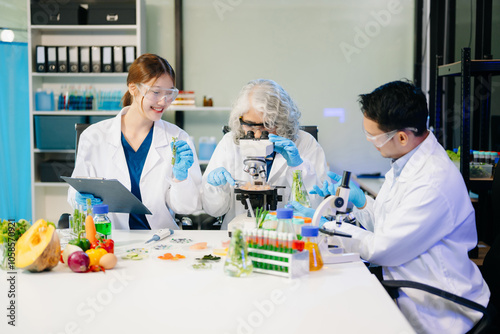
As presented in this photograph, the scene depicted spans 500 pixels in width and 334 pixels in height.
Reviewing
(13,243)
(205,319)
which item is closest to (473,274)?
(205,319)

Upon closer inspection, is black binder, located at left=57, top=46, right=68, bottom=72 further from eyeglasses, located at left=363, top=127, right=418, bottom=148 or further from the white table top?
eyeglasses, located at left=363, top=127, right=418, bottom=148

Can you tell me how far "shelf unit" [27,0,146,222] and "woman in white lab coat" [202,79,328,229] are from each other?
2373mm

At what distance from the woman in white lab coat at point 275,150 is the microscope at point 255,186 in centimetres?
19

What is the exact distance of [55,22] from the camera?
4828mm

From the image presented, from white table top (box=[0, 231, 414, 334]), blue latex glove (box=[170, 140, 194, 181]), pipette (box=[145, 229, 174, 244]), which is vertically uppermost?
blue latex glove (box=[170, 140, 194, 181])

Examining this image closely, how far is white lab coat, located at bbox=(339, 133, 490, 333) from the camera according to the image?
167 cm

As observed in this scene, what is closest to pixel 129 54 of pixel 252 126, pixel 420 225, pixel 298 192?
pixel 252 126

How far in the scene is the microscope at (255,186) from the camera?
7.32ft

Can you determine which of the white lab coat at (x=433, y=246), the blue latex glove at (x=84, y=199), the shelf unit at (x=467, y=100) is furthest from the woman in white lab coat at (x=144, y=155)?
the shelf unit at (x=467, y=100)

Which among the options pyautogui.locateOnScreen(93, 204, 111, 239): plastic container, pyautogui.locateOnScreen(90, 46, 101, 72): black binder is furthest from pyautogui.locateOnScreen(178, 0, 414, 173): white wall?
pyautogui.locateOnScreen(93, 204, 111, 239): plastic container

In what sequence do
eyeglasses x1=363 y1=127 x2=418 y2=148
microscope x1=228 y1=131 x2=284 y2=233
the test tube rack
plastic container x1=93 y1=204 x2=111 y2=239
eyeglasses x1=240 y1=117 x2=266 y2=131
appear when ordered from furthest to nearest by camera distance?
1. eyeglasses x1=240 y1=117 x2=266 y2=131
2. microscope x1=228 y1=131 x2=284 y2=233
3. plastic container x1=93 y1=204 x2=111 y2=239
4. eyeglasses x1=363 y1=127 x2=418 y2=148
5. the test tube rack

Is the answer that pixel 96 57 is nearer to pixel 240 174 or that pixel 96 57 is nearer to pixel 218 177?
pixel 240 174

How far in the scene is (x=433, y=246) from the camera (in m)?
1.74

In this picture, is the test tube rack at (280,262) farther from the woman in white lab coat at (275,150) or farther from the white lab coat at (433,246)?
the woman in white lab coat at (275,150)
